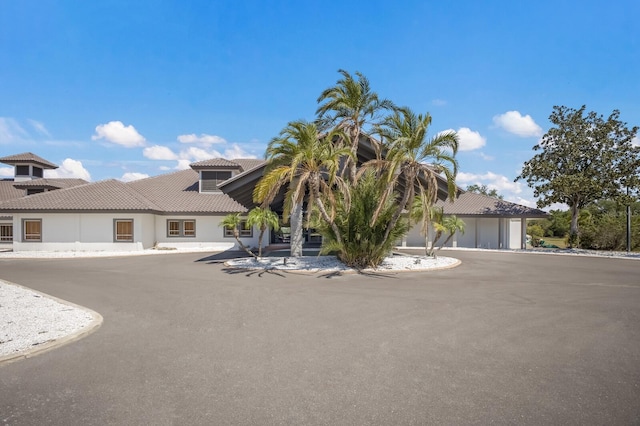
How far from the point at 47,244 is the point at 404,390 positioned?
2828cm

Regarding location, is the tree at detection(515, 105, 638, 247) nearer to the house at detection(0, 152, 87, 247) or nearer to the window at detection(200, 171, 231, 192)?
the window at detection(200, 171, 231, 192)

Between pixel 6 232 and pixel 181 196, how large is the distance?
A: 509 inches

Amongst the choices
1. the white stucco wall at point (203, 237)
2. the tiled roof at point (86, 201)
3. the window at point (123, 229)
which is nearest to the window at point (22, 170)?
the tiled roof at point (86, 201)

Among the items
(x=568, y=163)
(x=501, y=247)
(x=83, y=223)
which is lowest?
(x=501, y=247)

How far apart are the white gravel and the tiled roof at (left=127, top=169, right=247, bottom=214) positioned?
17312 mm

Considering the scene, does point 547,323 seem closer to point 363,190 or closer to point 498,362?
point 498,362

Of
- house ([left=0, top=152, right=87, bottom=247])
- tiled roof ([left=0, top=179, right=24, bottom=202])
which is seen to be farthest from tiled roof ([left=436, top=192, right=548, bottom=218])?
tiled roof ([left=0, top=179, right=24, bottom=202])

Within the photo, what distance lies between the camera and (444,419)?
149 inches

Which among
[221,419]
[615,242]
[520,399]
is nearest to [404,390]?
[520,399]

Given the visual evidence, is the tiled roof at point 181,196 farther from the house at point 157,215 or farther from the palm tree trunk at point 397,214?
the palm tree trunk at point 397,214

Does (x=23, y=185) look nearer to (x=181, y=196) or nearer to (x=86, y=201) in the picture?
(x=86, y=201)

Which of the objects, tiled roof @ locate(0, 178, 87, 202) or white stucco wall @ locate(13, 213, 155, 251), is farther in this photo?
tiled roof @ locate(0, 178, 87, 202)

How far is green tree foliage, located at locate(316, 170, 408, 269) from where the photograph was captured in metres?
15.8

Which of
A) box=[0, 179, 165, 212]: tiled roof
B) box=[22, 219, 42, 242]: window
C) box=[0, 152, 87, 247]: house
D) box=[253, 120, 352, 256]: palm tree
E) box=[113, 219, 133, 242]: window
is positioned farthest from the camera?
box=[0, 152, 87, 247]: house
